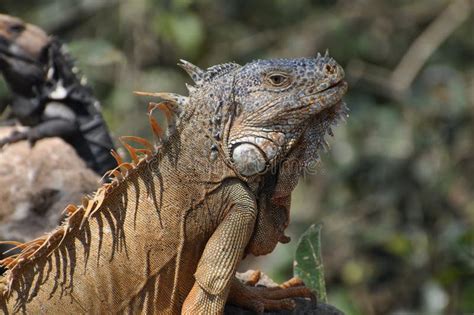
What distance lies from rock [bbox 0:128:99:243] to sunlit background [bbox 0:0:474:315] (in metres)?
1.07

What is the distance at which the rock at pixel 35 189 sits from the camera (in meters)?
6.71

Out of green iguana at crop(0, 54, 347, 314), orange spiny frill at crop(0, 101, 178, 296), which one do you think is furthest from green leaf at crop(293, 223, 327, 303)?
orange spiny frill at crop(0, 101, 178, 296)

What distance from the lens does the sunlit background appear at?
30.7 feet

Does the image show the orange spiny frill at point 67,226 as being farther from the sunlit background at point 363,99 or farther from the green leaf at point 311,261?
the sunlit background at point 363,99

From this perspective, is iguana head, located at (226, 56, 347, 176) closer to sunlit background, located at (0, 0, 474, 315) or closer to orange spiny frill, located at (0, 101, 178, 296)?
orange spiny frill, located at (0, 101, 178, 296)

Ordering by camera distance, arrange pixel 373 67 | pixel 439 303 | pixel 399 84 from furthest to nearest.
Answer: pixel 373 67 < pixel 399 84 < pixel 439 303

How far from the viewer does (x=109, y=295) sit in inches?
164

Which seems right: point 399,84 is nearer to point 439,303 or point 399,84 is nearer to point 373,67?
point 373,67

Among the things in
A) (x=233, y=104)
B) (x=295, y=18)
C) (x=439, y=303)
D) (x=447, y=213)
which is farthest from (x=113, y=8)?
(x=233, y=104)

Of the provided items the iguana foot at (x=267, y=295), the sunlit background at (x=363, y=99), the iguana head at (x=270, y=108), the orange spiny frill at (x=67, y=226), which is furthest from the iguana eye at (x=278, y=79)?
the sunlit background at (x=363, y=99)

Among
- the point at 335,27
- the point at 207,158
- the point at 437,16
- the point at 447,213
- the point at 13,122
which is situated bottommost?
the point at 207,158

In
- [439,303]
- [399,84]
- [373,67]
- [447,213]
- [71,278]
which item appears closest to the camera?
[71,278]

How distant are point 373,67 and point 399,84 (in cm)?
103

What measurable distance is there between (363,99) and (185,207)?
6784 mm
